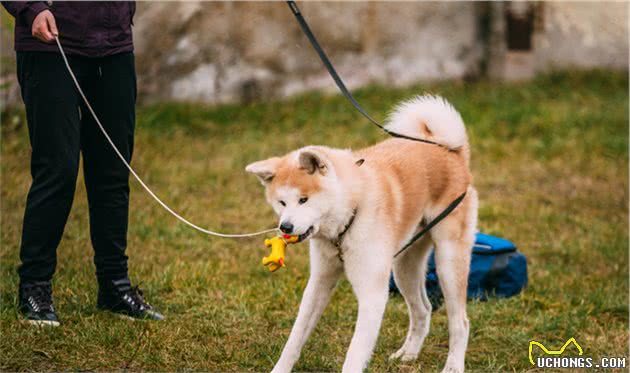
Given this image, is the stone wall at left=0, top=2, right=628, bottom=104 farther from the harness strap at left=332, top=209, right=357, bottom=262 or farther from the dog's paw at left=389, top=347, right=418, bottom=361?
the harness strap at left=332, top=209, right=357, bottom=262

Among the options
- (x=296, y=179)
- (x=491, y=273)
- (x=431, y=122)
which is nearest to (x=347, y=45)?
(x=491, y=273)

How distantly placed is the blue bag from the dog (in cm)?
68

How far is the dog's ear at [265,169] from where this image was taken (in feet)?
10.5

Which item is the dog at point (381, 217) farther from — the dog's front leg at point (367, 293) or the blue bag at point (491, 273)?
the blue bag at point (491, 273)

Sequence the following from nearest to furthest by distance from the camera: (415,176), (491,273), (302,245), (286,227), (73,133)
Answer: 1. (286,227)
2. (415,176)
3. (73,133)
4. (491,273)
5. (302,245)

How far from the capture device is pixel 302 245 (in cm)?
536

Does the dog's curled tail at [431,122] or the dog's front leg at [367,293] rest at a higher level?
the dog's curled tail at [431,122]

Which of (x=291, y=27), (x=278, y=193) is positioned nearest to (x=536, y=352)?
(x=278, y=193)

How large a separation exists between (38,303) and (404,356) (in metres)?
1.61

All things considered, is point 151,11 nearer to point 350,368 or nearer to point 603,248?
point 603,248

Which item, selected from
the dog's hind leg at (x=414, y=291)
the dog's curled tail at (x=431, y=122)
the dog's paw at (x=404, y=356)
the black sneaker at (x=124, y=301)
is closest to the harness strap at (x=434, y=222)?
the dog's hind leg at (x=414, y=291)

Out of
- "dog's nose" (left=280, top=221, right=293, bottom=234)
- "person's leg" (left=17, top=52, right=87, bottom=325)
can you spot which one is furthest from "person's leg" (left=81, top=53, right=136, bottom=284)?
"dog's nose" (left=280, top=221, right=293, bottom=234)

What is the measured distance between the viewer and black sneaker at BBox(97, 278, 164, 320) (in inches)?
153

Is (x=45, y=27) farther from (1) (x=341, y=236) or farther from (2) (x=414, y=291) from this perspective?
(2) (x=414, y=291)
